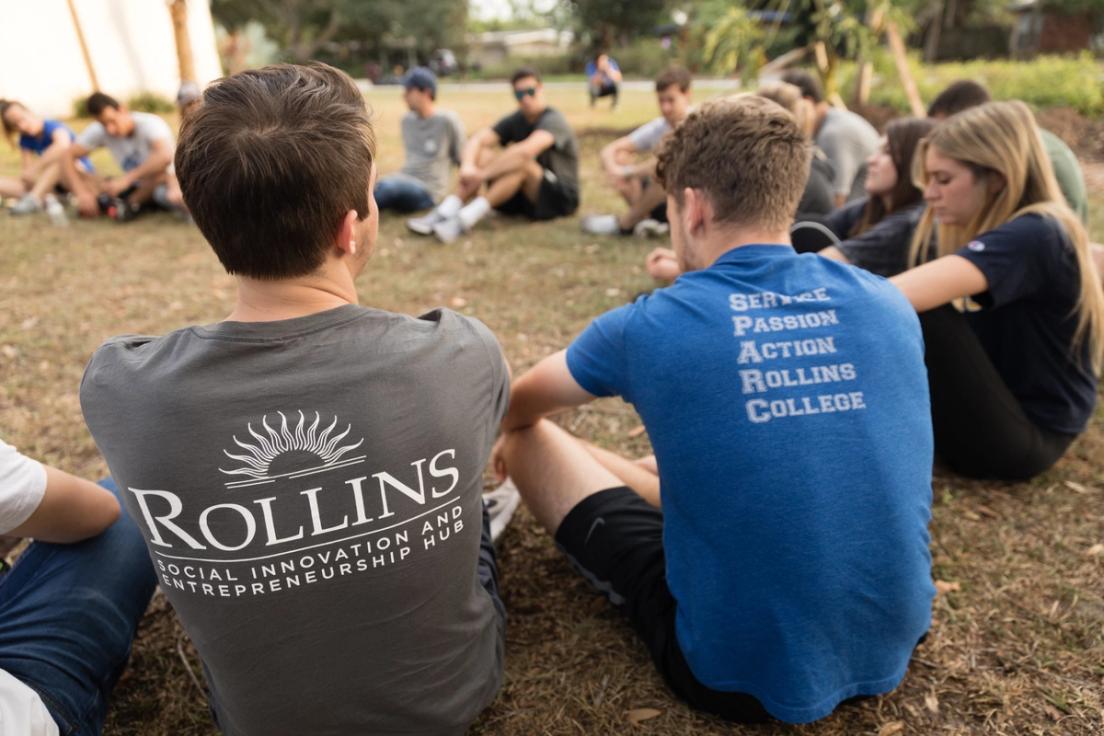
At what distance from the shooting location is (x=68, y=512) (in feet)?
5.73

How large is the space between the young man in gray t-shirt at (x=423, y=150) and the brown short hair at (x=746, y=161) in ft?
20.0

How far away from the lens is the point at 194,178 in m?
1.33

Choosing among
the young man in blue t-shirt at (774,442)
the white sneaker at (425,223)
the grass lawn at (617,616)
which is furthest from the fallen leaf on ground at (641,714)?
the white sneaker at (425,223)

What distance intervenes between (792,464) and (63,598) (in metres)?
1.78

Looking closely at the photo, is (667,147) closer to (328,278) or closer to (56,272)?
(328,278)

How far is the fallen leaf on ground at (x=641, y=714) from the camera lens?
2008 millimetres

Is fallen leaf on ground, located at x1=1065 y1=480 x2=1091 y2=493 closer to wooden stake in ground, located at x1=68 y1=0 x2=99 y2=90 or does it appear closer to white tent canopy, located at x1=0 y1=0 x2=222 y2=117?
white tent canopy, located at x1=0 y1=0 x2=222 y2=117

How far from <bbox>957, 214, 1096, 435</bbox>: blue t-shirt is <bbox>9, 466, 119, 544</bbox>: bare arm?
279 centimetres

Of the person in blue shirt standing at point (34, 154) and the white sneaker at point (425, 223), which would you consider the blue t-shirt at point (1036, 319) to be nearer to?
the white sneaker at point (425, 223)

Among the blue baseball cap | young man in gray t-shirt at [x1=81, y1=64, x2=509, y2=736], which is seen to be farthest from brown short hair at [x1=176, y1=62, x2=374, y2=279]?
the blue baseball cap

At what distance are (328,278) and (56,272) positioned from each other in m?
6.03

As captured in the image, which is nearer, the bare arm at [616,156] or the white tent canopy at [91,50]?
the bare arm at [616,156]

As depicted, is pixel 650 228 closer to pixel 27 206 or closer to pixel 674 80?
pixel 674 80

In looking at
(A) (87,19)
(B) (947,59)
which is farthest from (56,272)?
(B) (947,59)
